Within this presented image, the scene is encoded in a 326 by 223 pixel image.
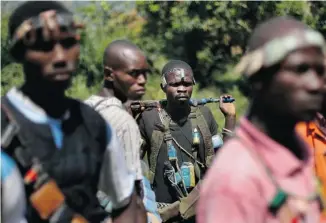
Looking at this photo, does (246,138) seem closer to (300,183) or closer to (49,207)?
(300,183)

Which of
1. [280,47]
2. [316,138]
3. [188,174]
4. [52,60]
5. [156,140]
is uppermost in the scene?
[280,47]

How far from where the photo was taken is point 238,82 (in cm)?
2230

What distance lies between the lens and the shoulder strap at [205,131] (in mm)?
8258

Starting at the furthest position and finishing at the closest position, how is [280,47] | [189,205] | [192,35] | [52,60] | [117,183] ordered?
[192,35], [189,205], [117,183], [52,60], [280,47]

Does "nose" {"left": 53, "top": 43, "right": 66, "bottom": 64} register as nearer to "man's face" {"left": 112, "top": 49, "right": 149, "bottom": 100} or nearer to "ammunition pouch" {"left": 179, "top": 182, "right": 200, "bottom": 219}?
"man's face" {"left": 112, "top": 49, "right": 149, "bottom": 100}

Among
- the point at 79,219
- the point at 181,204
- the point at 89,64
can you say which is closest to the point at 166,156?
the point at 181,204

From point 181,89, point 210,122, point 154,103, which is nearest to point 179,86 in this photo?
point 181,89

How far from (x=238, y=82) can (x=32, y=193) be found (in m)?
18.6

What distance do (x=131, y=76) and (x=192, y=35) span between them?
17.0 m

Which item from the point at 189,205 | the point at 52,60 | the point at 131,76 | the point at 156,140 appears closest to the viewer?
the point at 52,60

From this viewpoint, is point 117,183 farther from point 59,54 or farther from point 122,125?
point 122,125

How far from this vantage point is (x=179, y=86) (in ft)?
27.9

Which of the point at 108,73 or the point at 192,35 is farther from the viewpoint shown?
the point at 192,35

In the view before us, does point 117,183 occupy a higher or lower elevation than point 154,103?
higher
